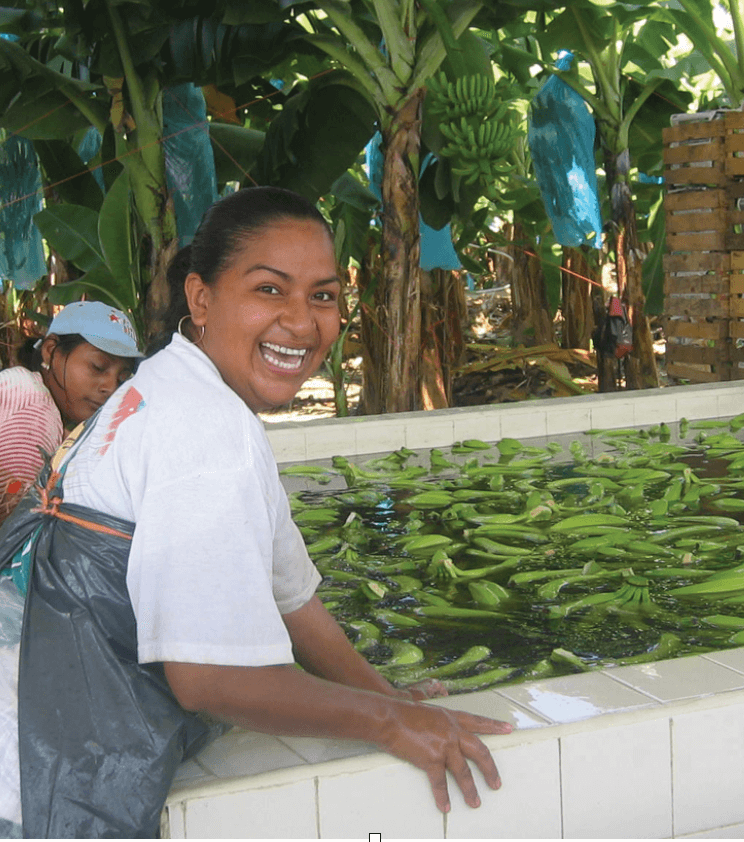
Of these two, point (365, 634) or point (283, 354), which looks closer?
point (283, 354)

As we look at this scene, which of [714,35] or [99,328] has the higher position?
[714,35]

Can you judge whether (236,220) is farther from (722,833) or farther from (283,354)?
(722,833)

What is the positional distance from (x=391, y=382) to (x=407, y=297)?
0.47 meters

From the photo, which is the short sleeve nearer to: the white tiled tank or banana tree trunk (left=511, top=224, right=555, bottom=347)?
the white tiled tank

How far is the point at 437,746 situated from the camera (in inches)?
60.9

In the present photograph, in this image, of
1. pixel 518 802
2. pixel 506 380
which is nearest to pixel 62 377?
pixel 518 802

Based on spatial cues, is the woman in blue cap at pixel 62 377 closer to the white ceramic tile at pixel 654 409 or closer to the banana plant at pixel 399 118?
the banana plant at pixel 399 118

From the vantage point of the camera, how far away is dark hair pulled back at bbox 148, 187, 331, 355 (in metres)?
1.54

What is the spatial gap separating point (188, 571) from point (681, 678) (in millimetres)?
1015

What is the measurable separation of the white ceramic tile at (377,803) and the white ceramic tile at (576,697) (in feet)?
0.89

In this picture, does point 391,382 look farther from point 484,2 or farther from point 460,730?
point 460,730

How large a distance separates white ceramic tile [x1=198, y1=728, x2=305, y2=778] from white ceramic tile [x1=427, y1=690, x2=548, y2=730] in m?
0.30

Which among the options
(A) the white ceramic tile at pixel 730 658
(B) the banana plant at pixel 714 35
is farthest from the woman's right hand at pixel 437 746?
(B) the banana plant at pixel 714 35

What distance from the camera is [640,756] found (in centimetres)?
176
